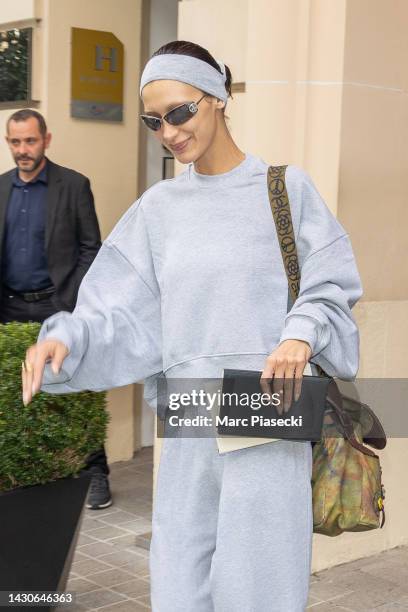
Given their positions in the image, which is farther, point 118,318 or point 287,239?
point 118,318

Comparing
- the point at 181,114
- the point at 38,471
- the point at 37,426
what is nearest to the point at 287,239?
the point at 181,114

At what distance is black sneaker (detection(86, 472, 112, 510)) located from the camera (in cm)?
608

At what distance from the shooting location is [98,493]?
6.09m

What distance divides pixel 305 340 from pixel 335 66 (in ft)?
8.33

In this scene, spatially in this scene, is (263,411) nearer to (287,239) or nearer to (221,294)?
(221,294)

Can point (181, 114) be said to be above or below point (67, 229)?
above

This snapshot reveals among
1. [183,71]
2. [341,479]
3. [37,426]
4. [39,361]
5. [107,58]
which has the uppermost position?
[107,58]

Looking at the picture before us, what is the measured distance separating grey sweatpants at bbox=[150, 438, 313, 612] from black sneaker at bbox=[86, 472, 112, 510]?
3364mm

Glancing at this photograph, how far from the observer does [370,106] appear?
4926 millimetres

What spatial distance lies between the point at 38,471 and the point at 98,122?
3231 millimetres

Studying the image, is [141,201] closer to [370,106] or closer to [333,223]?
[333,223]

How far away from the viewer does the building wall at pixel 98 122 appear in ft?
21.4

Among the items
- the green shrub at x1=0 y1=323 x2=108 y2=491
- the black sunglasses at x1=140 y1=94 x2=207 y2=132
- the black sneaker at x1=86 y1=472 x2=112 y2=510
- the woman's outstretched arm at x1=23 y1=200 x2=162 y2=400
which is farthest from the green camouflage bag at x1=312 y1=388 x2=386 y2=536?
the black sneaker at x1=86 y1=472 x2=112 y2=510

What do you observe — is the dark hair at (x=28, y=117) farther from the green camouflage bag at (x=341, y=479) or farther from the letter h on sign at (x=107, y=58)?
the green camouflage bag at (x=341, y=479)
